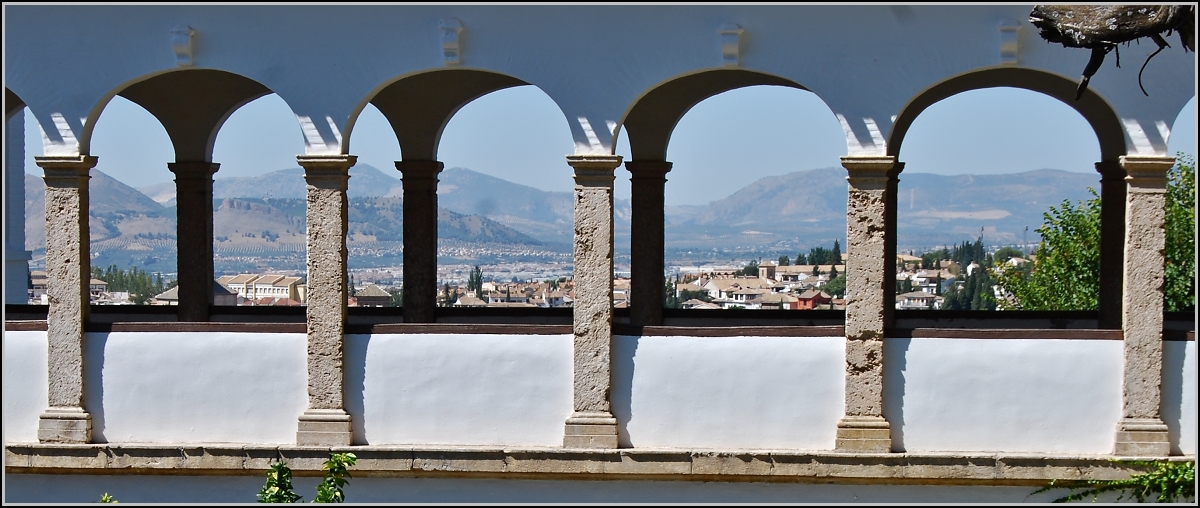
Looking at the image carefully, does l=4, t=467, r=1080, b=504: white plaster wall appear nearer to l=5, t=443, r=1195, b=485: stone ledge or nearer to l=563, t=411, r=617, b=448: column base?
l=5, t=443, r=1195, b=485: stone ledge

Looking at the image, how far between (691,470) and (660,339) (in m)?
1.12

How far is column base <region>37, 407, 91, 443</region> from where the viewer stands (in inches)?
501

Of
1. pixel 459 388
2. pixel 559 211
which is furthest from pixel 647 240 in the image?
pixel 559 211

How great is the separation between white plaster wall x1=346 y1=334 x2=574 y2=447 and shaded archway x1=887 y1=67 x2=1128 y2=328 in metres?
3.49

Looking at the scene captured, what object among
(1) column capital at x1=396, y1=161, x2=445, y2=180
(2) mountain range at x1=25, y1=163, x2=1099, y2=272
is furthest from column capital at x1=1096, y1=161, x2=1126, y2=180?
(2) mountain range at x1=25, y1=163, x2=1099, y2=272

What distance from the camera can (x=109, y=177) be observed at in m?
98.9

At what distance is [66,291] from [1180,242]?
18.3 m

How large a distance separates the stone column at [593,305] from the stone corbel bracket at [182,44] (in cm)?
332

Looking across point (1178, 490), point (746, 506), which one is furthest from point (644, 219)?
point (1178, 490)

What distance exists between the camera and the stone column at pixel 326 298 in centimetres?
1236

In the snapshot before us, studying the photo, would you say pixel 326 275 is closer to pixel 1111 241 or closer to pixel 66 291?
pixel 66 291

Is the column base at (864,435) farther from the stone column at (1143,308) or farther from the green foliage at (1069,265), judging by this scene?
the green foliage at (1069,265)

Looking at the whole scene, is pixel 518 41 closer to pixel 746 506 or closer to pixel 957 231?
pixel 746 506

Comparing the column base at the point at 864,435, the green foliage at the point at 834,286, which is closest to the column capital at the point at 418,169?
the column base at the point at 864,435
